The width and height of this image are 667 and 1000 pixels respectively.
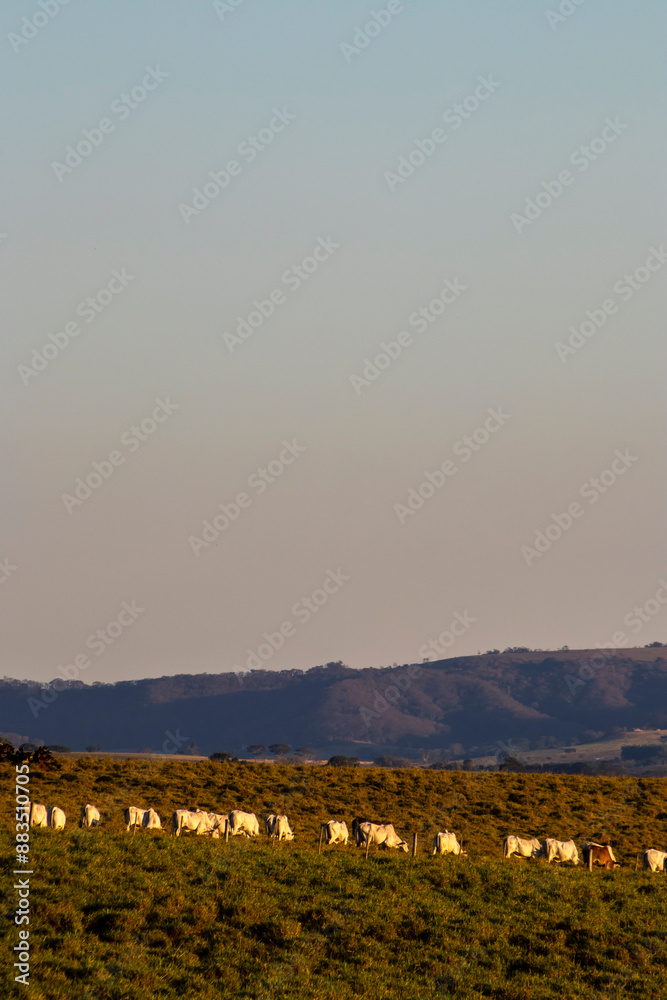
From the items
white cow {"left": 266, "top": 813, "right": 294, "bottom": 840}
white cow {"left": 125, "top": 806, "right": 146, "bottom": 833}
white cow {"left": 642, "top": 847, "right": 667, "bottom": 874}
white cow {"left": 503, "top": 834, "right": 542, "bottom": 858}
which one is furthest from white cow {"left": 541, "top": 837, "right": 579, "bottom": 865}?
white cow {"left": 125, "top": 806, "right": 146, "bottom": 833}

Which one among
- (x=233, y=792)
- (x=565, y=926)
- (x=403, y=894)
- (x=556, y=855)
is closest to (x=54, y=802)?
(x=233, y=792)

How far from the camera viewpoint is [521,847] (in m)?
36.7

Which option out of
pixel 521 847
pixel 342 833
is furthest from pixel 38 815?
pixel 521 847

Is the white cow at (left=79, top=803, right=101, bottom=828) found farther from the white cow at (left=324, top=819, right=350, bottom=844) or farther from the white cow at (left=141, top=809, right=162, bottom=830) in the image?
the white cow at (left=324, top=819, right=350, bottom=844)

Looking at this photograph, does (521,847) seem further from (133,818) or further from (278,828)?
(133,818)

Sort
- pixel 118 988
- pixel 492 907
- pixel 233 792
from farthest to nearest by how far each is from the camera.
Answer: pixel 233 792 → pixel 492 907 → pixel 118 988

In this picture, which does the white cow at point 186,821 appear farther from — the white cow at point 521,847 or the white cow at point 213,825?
the white cow at point 521,847

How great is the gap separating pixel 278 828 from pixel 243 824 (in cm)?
170

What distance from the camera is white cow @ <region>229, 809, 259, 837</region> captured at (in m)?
35.2

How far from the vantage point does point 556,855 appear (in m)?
36.2

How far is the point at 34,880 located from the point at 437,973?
859 centimetres

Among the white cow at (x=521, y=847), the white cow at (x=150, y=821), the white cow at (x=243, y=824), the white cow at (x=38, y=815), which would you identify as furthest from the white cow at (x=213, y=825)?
the white cow at (x=521, y=847)

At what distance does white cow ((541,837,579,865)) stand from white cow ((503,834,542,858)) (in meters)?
0.46

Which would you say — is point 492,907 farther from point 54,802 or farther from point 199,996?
point 54,802
